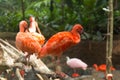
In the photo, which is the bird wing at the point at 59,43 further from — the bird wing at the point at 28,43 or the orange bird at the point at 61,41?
the bird wing at the point at 28,43

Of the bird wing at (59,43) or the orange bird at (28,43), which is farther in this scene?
the bird wing at (59,43)

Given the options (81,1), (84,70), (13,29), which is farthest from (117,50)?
(13,29)

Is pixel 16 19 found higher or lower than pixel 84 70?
higher

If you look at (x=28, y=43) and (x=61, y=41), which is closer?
(x=28, y=43)

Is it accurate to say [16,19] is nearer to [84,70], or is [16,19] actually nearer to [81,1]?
[81,1]

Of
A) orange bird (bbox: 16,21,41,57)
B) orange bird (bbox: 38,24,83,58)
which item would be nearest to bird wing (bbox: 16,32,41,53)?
orange bird (bbox: 16,21,41,57)

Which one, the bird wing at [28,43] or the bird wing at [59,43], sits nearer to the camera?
the bird wing at [28,43]

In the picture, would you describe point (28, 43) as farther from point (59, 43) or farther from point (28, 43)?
point (59, 43)

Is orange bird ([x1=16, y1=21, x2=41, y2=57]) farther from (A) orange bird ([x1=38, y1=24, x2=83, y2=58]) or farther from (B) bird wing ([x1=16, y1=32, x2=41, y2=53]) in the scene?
(A) orange bird ([x1=38, y1=24, x2=83, y2=58])

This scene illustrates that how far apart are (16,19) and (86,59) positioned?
212 cm

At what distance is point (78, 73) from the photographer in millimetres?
5758

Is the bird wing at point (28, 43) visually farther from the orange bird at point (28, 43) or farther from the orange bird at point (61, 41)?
the orange bird at point (61, 41)

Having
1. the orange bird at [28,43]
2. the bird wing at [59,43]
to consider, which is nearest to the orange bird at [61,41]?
the bird wing at [59,43]

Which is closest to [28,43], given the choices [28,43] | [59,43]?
[28,43]
